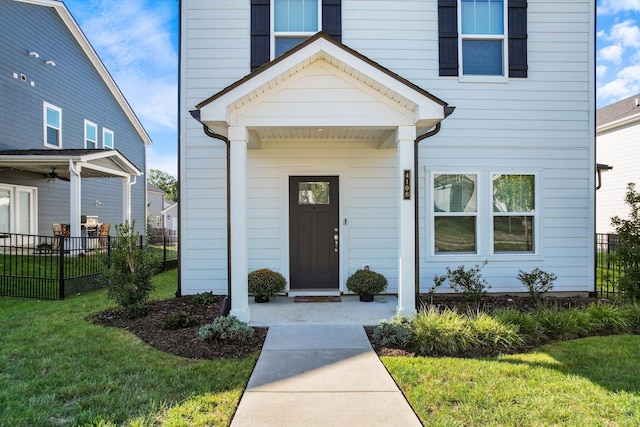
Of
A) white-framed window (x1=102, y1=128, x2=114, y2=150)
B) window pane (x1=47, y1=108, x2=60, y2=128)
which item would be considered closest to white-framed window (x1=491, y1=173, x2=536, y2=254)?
window pane (x1=47, y1=108, x2=60, y2=128)

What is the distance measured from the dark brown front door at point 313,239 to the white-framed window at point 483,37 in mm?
3372

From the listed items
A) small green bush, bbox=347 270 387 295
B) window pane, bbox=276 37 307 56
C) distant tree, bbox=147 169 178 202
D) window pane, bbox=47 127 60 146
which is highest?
distant tree, bbox=147 169 178 202

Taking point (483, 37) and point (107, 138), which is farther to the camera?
point (107, 138)

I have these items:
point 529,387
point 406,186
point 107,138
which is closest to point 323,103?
point 406,186

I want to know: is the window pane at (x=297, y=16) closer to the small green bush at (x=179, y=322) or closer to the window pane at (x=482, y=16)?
the window pane at (x=482, y=16)

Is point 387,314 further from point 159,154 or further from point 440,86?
point 159,154

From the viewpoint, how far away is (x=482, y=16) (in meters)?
6.86

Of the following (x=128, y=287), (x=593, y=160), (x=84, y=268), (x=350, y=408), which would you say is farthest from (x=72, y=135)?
(x=593, y=160)

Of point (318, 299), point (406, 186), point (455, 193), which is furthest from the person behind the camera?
point (455, 193)

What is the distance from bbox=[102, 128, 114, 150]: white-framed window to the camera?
1648cm

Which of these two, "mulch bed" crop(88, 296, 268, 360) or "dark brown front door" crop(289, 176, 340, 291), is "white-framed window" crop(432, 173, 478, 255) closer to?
"dark brown front door" crop(289, 176, 340, 291)

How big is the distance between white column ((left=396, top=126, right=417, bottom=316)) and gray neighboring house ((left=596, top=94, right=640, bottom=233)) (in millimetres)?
14352

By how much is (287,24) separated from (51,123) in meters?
11.2

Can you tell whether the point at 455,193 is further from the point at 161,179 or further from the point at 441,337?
the point at 161,179
